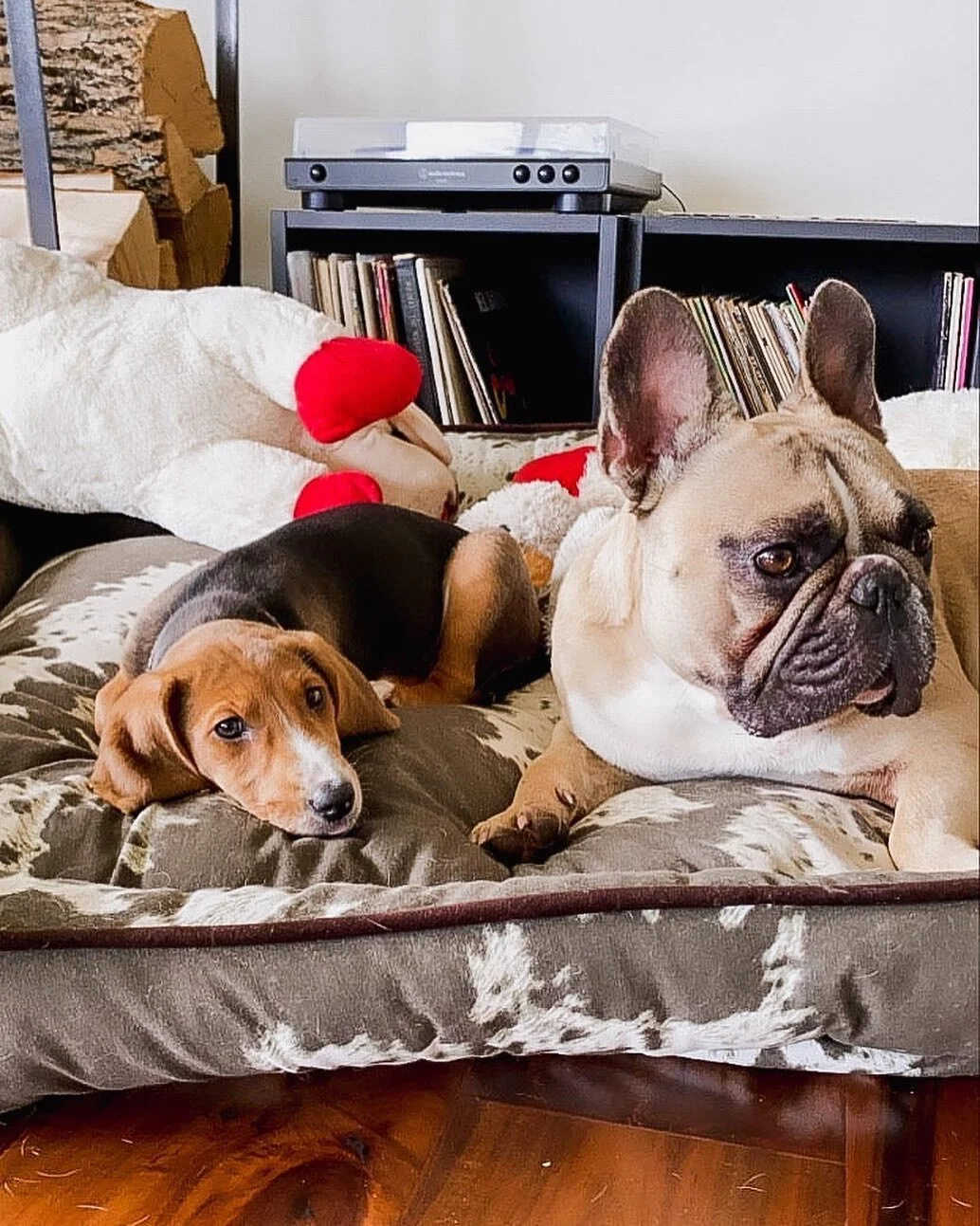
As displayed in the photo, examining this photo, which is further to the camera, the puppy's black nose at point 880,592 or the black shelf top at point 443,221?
the black shelf top at point 443,221

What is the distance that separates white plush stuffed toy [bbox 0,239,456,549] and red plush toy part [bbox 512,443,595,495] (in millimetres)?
115

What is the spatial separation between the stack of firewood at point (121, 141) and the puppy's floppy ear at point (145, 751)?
52cm

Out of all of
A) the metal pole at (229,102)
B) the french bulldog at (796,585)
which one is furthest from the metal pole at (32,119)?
the french bulldog at (796,585)

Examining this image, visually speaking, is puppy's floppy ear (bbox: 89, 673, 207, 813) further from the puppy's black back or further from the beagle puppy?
the puppy's black back

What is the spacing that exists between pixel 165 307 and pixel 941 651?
0.73m

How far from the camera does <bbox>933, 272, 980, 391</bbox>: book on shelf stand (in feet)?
2.28

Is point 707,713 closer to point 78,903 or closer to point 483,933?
point 483,933

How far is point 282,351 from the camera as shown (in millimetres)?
968

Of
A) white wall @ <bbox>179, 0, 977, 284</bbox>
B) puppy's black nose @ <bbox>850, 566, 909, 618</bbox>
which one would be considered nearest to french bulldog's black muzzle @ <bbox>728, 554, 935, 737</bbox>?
puppy's black nose @ <bbox>850, 566, 909, 618</bbox>

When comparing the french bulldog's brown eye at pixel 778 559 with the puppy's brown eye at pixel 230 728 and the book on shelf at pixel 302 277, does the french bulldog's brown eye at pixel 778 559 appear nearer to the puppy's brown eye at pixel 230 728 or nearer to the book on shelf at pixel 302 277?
the puppy's brown eye at pixel 230 728

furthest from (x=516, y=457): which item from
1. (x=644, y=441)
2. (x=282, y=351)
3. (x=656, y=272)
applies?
(x=644, y=441)

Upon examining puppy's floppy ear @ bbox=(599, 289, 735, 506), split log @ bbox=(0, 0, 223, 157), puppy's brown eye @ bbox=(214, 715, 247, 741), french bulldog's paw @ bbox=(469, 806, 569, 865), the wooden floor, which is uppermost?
split log @ bbox=(0, 0, 223, 157)

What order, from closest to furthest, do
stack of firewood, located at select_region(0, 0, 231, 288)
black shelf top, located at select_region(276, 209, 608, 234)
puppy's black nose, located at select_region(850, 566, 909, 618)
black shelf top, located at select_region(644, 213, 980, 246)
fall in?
puppy's black nose, located at select_region(850, 566, 909, 618), black shelf top, located at select_region(644, 213, 980, 246), black shelf top, located at select_region(276, 209, 608, 234), stack of firewood, located at select_region(0, 0, 231, 288)

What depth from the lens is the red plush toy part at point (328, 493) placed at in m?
1.01
